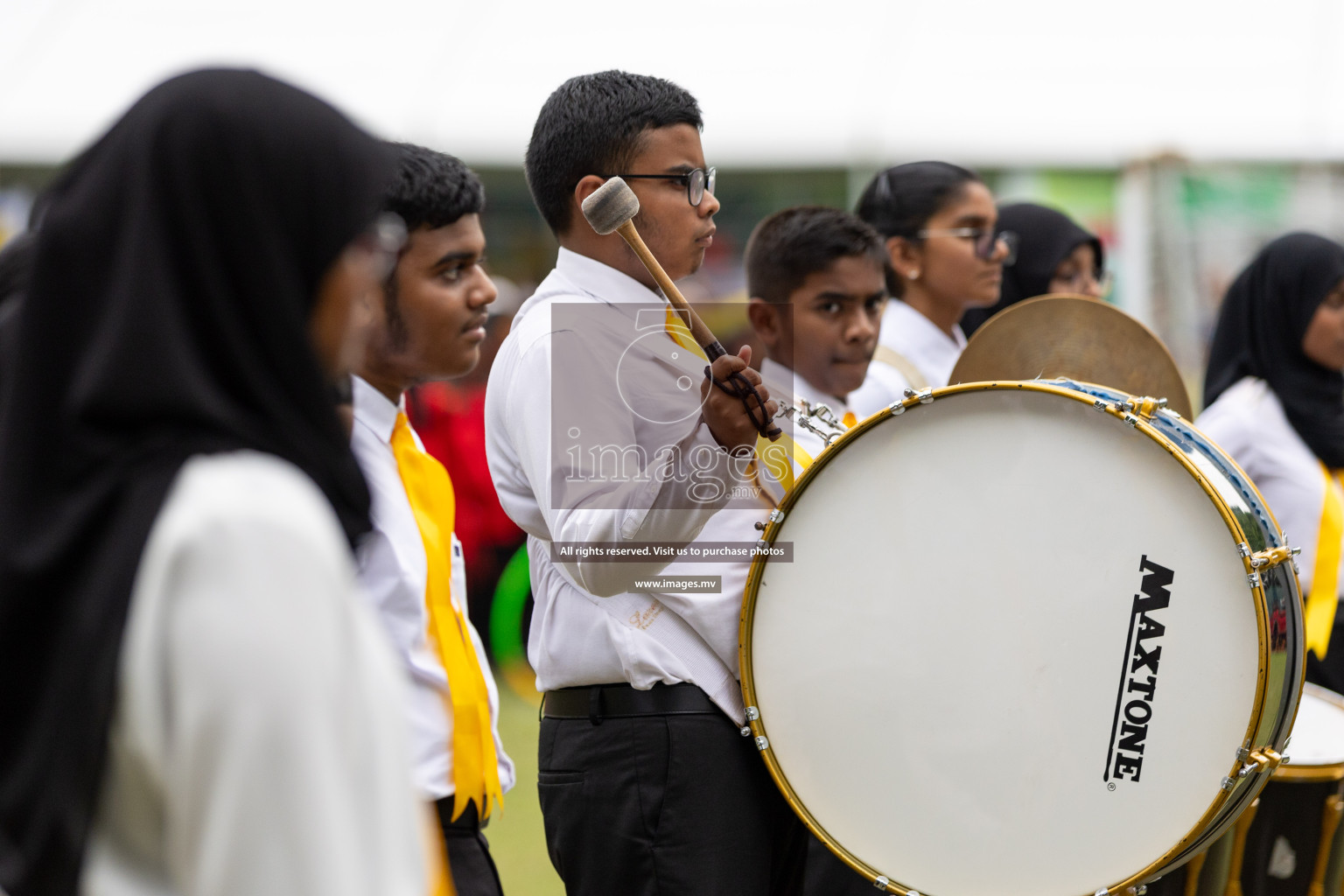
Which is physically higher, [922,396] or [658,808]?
[922,396]

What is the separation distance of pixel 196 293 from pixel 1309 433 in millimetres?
3730

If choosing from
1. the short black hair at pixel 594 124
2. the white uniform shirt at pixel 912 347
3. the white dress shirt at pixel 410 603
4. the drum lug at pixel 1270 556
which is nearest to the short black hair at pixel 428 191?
the short black hair at pixel 594 124

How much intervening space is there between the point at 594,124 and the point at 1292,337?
9.00 ft

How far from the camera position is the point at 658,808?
2.25 meters

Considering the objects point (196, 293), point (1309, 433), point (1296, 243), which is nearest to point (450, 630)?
point (196, 293)

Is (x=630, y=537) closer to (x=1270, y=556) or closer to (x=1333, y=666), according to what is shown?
(x=1270, y=556)

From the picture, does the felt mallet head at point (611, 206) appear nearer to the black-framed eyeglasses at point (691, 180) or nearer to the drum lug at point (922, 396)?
the black-framed eyeglasses at point (691, 180)

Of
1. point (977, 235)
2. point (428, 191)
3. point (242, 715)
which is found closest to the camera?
point (242, 715)

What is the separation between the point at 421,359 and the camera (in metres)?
2.39

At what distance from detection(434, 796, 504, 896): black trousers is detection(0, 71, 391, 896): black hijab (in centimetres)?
118

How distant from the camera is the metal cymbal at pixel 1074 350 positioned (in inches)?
110

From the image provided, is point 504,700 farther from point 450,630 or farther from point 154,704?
point 154,704

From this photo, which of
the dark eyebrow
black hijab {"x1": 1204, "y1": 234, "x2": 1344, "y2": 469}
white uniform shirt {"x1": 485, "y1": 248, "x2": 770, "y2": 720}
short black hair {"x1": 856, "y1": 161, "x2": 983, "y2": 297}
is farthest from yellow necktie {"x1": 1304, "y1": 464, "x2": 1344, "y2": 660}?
the dark eyebrow

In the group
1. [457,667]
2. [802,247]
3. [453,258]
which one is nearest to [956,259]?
[802,247]
